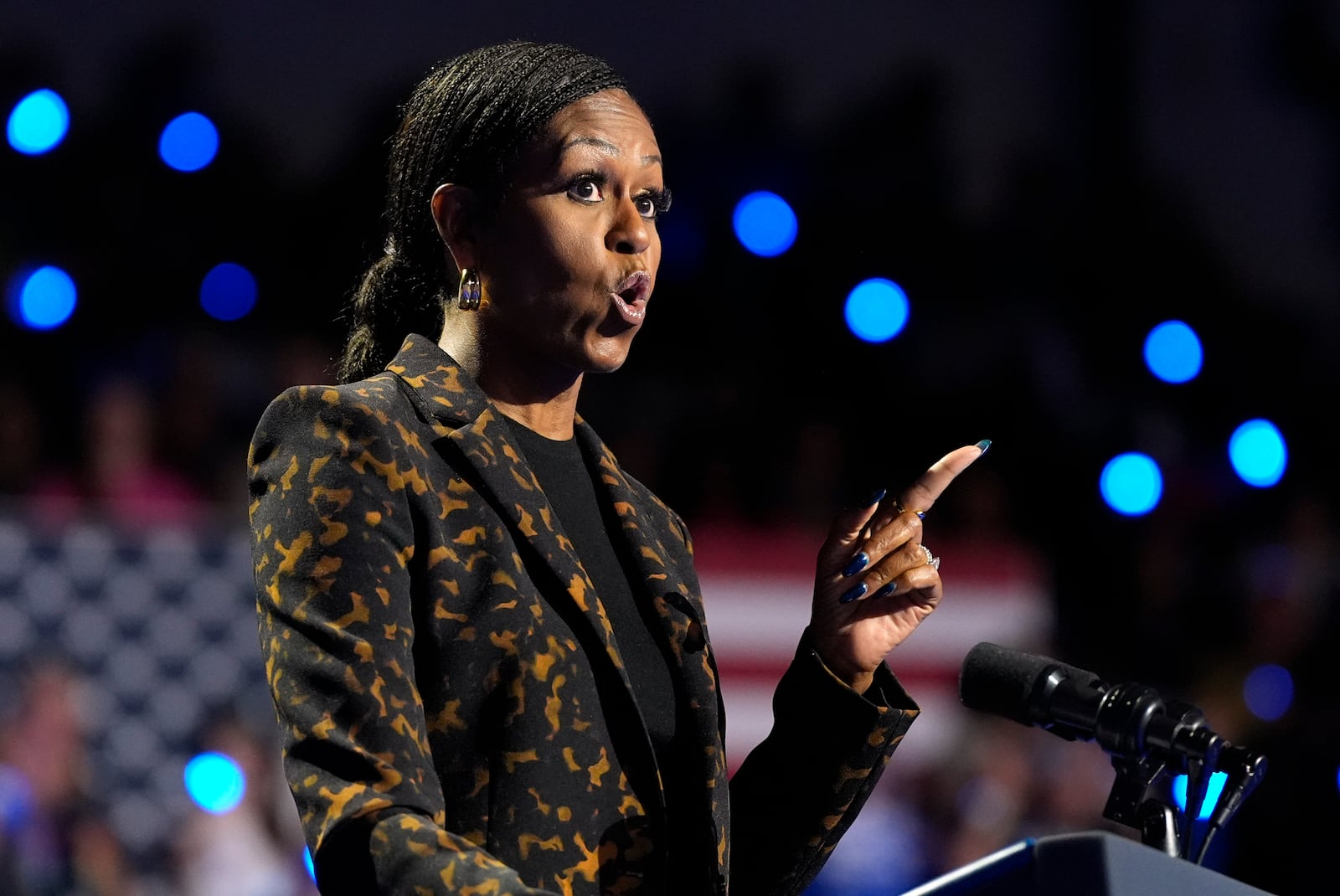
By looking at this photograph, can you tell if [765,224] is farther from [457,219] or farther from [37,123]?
[457,219]

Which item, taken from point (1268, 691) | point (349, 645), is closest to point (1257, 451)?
point (1268, 691)

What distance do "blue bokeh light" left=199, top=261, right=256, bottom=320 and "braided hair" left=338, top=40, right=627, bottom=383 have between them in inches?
117

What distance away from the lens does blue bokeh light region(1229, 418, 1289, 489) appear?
500cm

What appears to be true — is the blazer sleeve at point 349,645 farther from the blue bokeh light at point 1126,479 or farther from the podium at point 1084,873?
the blue bokeh light at point 1126,479

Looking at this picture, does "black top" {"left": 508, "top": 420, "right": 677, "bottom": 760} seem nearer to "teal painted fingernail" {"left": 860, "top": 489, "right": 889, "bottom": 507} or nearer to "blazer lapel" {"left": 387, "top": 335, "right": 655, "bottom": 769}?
"blazer lapel" {"left": 387, "top": 335, "right": 655, "bottom": 769}

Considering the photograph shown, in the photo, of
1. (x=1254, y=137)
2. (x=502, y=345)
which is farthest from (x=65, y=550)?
(x=1254, y=137)

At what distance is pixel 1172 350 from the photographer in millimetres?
5000

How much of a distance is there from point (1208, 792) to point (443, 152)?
0.83 meters

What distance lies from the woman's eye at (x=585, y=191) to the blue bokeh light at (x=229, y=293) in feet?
10.5

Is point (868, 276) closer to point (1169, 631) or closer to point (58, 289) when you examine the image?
point (1169, 631)

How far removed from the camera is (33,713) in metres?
3.69

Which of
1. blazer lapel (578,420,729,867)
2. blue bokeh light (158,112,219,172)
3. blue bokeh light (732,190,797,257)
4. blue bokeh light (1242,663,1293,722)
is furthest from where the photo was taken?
blue bokeh light (732,190,797,257)

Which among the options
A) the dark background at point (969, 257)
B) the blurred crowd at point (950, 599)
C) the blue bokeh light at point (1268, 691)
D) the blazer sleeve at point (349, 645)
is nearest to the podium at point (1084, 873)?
the blazer sleeve at point (349, 645)

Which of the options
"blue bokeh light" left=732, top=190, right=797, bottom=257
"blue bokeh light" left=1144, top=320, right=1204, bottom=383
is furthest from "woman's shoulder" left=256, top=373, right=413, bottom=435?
"blue bokeh light" left=1144, top=320, right=1204, bottom=383
